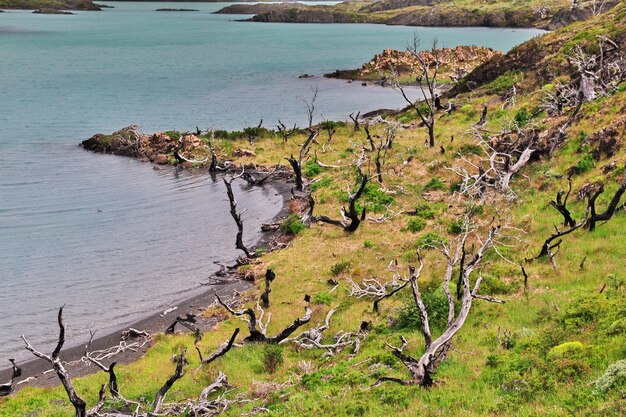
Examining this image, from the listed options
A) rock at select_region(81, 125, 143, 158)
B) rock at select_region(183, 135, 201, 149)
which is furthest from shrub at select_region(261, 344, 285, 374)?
rock at select_region(81, 125, 143, 158)

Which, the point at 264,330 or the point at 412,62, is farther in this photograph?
the point at 412,62

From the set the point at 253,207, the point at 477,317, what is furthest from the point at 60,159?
Result: the point at 477,317

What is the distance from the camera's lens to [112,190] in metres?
48.8

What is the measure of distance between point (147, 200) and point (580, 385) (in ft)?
124

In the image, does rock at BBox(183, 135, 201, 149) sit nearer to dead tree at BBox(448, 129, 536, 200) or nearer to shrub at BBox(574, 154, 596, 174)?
dead tree at BBox(448, 129, 536, 200)

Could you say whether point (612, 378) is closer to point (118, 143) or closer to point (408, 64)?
point (118, 143)

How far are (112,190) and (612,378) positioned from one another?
42.7 m

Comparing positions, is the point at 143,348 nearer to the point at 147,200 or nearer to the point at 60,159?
the point at 147,200

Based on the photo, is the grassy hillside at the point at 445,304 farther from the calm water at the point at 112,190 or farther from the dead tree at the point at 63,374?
the calm water at the point at 112,190

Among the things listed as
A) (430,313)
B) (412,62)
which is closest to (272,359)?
(430,313)

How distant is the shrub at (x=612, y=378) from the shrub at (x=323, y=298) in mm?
14334

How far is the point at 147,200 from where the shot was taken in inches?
1812

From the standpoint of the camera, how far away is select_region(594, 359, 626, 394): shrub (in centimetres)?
1300

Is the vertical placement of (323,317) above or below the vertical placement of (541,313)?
below
